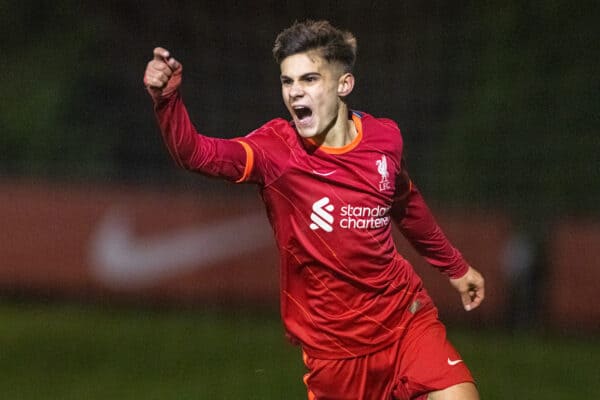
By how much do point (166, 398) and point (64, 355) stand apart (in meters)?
1.28

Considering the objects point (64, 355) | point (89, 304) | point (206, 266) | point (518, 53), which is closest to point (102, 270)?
point (89, 304)

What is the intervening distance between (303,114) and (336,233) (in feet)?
1.54

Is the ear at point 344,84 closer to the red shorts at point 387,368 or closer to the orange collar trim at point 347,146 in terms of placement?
the orange collar trim at point 347,146

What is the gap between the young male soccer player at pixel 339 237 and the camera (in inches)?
161

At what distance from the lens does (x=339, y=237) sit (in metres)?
4.15

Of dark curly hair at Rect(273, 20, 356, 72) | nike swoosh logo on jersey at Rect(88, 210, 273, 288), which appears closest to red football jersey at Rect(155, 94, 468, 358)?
dark curly hair at Rect(273, 20, 356, 72)

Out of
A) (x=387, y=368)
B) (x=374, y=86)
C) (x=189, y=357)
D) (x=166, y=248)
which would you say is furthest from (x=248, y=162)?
(x=374, y=86)

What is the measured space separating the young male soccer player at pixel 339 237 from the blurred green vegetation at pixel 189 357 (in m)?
2.18

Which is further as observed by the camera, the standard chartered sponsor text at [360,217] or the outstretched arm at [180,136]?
the standard chartered sponsor text at [360,217]

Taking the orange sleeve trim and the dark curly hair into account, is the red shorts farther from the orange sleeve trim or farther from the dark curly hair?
the dark curly hair

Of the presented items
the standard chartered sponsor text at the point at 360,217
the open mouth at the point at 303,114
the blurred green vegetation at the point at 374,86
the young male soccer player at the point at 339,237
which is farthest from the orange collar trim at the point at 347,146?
the blurred green vegetation at the point at 374,86

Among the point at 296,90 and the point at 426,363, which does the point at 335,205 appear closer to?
the point at 296,90

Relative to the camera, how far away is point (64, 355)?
7242mm

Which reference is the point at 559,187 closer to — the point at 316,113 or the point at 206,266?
the point at 206,266
